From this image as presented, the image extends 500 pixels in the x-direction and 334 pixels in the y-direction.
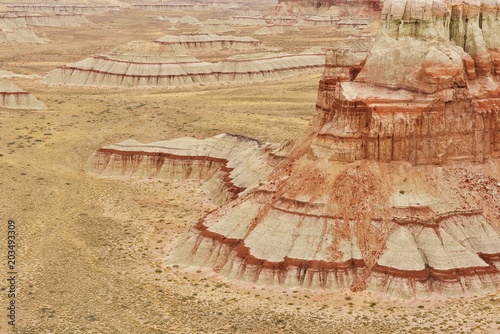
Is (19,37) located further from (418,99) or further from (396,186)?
(396,186)

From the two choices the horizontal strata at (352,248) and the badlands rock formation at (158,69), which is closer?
the horizontal strata at (352,248)

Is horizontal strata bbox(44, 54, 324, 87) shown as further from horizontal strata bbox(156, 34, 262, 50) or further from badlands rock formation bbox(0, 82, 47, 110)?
horizontal strata bbox(156, 34, 262, 50)

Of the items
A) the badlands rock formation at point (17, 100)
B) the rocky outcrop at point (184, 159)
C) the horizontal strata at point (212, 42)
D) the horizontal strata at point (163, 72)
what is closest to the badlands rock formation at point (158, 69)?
the horizontal strata at point (163, 72)

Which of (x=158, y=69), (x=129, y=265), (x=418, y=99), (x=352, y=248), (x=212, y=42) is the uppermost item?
(x=418, y=99)

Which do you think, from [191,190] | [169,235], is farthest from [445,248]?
[191,190]

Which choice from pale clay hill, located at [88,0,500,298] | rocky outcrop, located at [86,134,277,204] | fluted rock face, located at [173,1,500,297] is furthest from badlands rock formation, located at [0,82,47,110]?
pale clay hill, located at [88,0,500,298]

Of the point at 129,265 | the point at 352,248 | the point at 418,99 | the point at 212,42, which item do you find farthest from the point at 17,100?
the point at 212,42

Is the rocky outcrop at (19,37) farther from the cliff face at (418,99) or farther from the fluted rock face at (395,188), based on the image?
the cliff face at (418,99)
